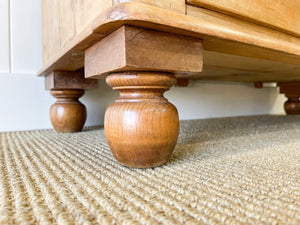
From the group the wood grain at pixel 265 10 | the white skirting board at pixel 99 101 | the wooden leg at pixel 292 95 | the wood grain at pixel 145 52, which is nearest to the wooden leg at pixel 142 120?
the wood grain at pixel 145 52

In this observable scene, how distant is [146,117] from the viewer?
1.27 feet

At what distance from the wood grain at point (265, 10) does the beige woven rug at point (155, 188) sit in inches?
11.9

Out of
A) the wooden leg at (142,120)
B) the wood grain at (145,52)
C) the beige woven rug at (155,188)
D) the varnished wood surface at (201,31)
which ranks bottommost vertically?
the beige woven rug at (155,188)

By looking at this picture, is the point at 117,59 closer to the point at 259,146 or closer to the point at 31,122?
the point at 259,146

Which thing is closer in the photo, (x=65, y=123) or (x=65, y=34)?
(x=65, y=34)

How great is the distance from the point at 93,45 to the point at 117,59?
12 cm

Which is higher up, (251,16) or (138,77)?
(251,16)

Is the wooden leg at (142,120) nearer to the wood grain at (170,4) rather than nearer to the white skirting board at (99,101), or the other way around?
the wood grain at (170,4)

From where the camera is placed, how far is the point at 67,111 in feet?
2.79

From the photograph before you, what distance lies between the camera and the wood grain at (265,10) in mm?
431

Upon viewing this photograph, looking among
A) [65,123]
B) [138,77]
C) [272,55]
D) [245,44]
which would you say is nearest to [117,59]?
[138,77]

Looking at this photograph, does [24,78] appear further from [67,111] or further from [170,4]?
[170,4]

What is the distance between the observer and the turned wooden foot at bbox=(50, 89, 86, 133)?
85 cm

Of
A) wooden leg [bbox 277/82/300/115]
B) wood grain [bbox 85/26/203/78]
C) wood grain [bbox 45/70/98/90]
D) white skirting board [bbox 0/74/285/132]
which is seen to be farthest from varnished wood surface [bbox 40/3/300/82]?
wooden leg [bbox 277/82/300/115]
